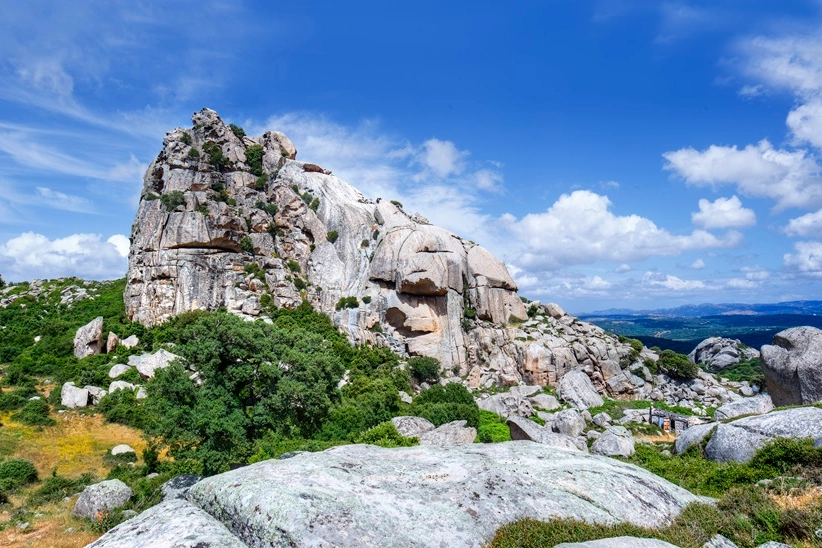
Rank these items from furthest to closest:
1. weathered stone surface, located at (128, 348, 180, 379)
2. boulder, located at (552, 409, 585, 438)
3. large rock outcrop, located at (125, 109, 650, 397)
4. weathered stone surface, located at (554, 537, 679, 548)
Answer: large rock outcrop, located at (125, 109, 650, 397)
weathered stone surface, located at (128, 348, 180, 379)
boulder, located at (552, 409, 585, 438)
weathered stone surface, located at (554, 537, 679, 548)

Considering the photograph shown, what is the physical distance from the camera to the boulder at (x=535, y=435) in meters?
23.9

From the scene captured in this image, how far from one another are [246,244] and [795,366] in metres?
50.3

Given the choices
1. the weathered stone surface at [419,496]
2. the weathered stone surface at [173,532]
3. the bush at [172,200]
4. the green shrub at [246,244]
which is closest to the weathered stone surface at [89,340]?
the bush at [172,200]

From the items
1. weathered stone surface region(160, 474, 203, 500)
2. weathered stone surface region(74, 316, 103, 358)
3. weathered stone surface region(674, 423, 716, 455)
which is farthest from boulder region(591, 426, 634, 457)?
weathered stone surface region(74, 316, 103, 358)

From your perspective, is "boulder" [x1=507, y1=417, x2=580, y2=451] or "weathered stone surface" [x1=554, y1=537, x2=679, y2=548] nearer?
"weathered stone surface" [x1=554, y1=537, x2=679, y2=548]

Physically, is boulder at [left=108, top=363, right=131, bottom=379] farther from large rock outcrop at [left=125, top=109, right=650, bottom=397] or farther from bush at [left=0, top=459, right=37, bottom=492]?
bush at [left=0, top=459, right=37, bottom=492]

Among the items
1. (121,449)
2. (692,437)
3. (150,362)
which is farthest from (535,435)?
(150,362)

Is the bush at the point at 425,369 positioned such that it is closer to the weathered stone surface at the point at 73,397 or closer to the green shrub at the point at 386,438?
the green shrub at the point at 386,438

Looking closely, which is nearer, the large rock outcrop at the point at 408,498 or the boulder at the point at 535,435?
the large rock outcrop at the point at 408,498

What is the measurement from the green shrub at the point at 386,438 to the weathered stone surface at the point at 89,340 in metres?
34.0

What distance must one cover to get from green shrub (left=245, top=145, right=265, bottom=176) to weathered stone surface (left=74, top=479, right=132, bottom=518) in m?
47.0

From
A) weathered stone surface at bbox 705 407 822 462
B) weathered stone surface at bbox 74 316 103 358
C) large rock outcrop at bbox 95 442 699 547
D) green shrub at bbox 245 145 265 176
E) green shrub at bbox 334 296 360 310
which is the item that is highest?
green shrub at bbox 245 145 265 176

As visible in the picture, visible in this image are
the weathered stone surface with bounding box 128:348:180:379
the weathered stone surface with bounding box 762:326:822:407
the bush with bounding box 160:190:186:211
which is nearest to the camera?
the weathered stone surface with bounding box 762:326:822:407

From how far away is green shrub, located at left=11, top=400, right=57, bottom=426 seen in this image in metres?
32.4
